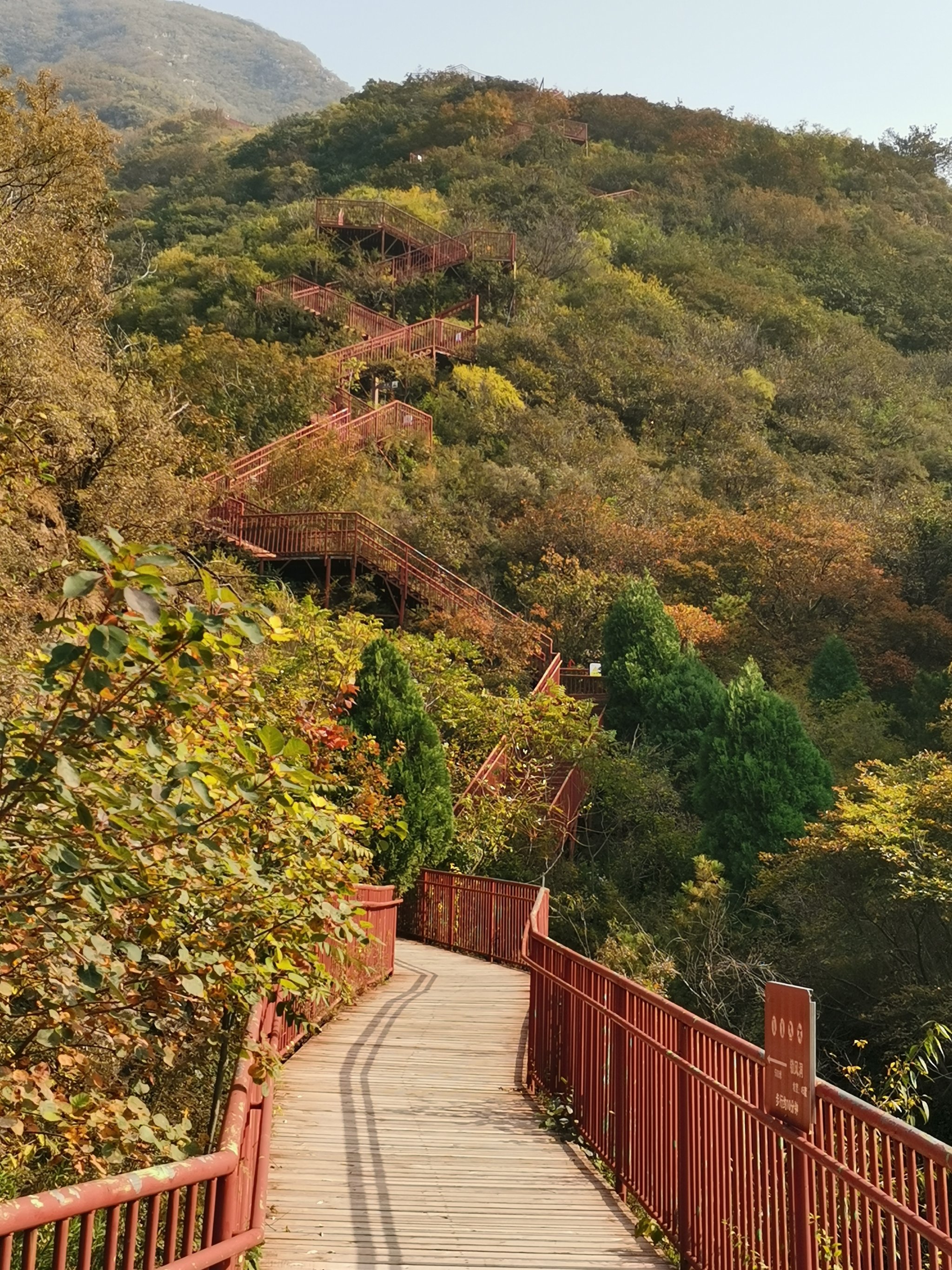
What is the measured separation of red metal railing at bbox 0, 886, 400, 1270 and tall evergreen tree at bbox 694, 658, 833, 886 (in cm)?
1387

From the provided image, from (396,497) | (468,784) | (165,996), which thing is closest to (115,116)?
(396,497)

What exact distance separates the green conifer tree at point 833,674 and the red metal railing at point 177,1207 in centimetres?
2025

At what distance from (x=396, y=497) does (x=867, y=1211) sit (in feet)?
83.7

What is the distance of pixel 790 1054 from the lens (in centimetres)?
431

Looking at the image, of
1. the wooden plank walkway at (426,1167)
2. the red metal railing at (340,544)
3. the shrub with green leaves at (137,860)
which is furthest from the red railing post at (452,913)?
the shrub with green leaves at (137,860)

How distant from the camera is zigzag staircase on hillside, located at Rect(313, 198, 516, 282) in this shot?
43.0m

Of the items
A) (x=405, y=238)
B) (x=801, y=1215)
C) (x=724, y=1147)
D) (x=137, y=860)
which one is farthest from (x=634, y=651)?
(x=405, y=238)

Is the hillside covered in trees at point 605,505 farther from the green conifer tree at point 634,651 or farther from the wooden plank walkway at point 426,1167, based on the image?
the wooden plank walkway at point 426,1167

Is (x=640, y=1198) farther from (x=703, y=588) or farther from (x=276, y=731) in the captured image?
(x=703, y=588)

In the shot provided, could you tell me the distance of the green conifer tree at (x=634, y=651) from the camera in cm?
2270

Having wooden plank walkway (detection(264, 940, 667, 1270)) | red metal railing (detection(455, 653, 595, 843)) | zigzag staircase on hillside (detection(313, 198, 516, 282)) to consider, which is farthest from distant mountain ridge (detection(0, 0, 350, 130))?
wooden plank walkway (detection(264, 940, 667, 1270))

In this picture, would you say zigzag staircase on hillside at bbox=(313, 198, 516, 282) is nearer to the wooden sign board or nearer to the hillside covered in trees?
the hillside covered in trees

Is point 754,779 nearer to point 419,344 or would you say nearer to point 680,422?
point 680,422

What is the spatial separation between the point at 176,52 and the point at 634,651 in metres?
160
